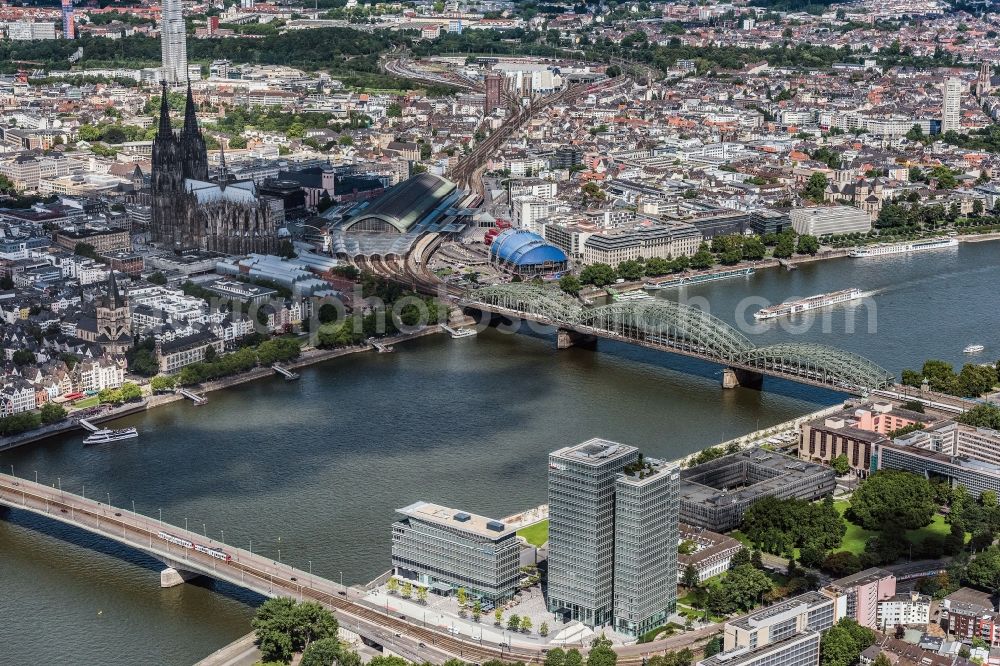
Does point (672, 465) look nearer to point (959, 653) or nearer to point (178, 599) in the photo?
point (959, 653)

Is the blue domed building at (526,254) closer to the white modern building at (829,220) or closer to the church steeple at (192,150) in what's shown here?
the white modern building at (829,220)

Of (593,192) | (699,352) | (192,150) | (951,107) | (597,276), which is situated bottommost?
(597,276)

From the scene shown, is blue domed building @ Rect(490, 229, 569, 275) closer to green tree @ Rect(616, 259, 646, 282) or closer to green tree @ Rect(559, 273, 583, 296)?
green tree @ Rect(616, 259, 646, 282)

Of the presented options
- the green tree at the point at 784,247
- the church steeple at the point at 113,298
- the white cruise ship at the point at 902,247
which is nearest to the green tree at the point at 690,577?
the church steeple at the point at 113,298

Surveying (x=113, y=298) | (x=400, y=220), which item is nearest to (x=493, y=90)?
(x=400, y=220)

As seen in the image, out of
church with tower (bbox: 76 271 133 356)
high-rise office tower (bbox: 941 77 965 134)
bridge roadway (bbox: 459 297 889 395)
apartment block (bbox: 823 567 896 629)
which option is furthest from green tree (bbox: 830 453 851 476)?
high-rise office tower (bbox: 941 77 965 134)

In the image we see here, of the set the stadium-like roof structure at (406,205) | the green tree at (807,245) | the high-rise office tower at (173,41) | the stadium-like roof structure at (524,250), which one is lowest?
the green tree at (807,245)

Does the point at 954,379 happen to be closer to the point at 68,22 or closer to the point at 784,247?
the point at 784,247
